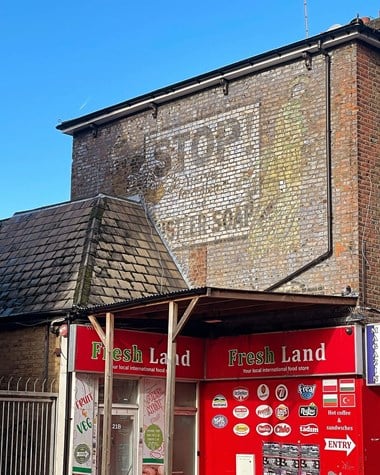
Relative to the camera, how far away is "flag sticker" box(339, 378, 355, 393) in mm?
13333

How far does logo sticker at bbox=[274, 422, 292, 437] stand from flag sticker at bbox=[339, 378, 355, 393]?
4.59ft

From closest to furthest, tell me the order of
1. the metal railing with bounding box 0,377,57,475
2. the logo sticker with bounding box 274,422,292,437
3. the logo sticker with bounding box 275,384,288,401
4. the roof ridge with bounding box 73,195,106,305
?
the metal railing with bounding box 0,377,57,475, the logo sticker with bounding box 274,422,292,437, the logo sticker with bounding box 275,384,288,401, the roof ridge with bounding box 73,195,106,305

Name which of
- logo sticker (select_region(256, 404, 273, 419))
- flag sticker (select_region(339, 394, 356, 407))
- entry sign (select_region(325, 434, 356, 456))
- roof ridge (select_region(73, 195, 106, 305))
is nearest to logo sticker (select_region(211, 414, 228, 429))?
logo sticker (select_region(256, 404, 273, 419))

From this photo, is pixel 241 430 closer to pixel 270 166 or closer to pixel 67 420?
pixel 67 420

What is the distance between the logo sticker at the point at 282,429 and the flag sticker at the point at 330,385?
1.08 meters

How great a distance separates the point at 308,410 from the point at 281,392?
2.21 ft

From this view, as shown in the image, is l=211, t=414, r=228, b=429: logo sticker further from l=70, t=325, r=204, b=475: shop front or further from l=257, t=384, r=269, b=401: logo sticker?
l=257, t=384, r=269, b=401: logo sticker

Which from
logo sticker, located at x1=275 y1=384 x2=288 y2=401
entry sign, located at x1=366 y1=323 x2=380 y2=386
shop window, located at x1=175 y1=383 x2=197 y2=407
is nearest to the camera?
entry sign, located at x1=366 y1=323 x2=380 y2=386

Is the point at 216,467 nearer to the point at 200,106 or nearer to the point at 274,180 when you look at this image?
the point at 274,180

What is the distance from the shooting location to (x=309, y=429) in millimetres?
14031

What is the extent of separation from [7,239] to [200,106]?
5.23 metres

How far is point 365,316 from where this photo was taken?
1363 centimetres

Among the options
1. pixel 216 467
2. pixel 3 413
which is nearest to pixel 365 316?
pixel 216 467

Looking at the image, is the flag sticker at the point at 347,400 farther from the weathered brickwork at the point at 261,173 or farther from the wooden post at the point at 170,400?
the wooden post at the point at 170,400
